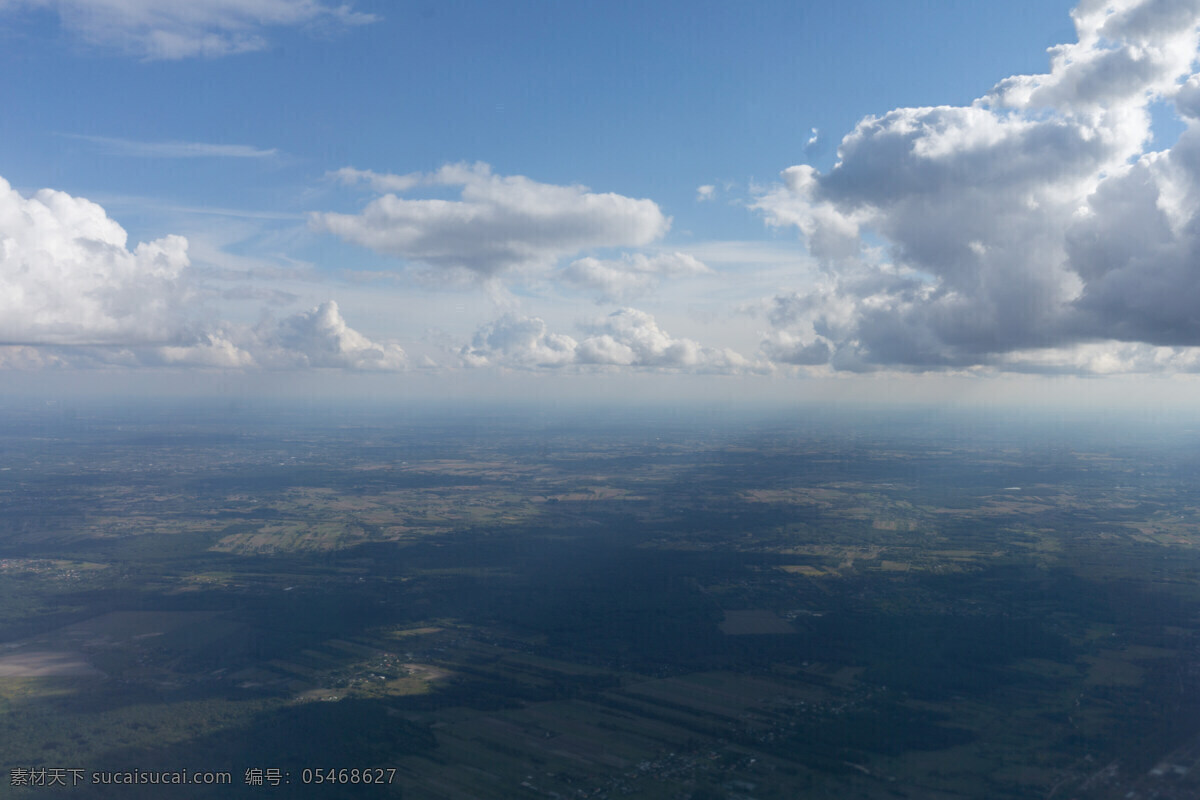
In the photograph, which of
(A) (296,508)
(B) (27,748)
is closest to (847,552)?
(B) (27,748)

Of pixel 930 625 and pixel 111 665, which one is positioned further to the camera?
pixel 930 625

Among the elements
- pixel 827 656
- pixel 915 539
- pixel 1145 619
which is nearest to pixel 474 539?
pixel 827 656

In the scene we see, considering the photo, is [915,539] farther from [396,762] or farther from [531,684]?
[396,762]

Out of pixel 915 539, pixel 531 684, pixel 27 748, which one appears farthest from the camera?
pixel 915 539

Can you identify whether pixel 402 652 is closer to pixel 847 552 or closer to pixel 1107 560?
pixel 847 552

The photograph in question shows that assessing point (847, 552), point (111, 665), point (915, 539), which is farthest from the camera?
point (915, 539)

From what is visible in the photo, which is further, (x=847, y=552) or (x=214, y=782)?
(x=847, y=552)

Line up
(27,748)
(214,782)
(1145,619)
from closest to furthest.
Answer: (214,782) → (27,748) → (1145,619)

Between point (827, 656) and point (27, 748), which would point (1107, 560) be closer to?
point (827, 656)

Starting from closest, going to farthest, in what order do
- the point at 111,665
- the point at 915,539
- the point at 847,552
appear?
the point at 111,665 < the point at 847,552 < the point at 915,539
